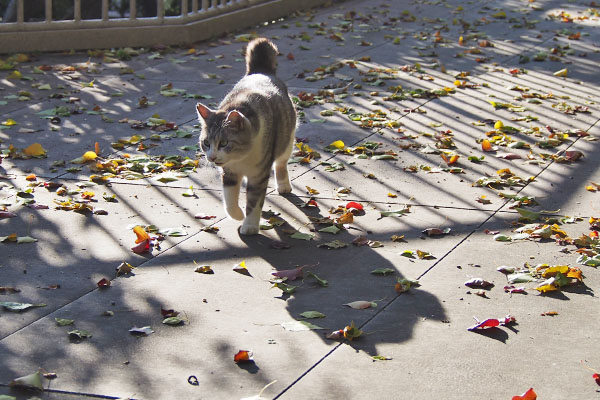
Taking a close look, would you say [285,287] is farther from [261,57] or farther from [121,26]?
[121,26]

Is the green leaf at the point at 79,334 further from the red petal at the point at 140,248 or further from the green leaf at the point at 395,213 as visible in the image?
the green leaf at the point at 395,213

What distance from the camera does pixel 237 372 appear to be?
156 inches

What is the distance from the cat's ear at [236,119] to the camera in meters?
5.30

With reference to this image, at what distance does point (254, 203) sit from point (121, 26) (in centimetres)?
695

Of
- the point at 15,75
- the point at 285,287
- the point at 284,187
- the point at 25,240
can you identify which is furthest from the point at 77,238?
the point at 15,75

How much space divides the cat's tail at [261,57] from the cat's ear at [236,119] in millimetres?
1238

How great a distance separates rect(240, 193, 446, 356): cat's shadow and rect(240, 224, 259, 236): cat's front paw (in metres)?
0.03

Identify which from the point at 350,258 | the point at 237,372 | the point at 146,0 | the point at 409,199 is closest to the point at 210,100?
the point at 409,199

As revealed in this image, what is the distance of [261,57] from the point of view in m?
6.53

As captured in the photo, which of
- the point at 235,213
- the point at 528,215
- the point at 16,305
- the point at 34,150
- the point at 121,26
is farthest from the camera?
the point at 121,26

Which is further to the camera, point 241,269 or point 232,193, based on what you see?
point 232,193

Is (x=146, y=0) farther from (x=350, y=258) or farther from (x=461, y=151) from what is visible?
(x=350, y=258)

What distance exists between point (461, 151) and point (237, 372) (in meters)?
4.18

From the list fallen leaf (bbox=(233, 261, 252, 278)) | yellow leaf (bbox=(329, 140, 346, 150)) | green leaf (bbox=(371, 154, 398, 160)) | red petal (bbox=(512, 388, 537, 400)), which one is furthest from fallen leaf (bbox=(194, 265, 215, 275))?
yellow leaf (bbox=(329, 140, 346, 150))
